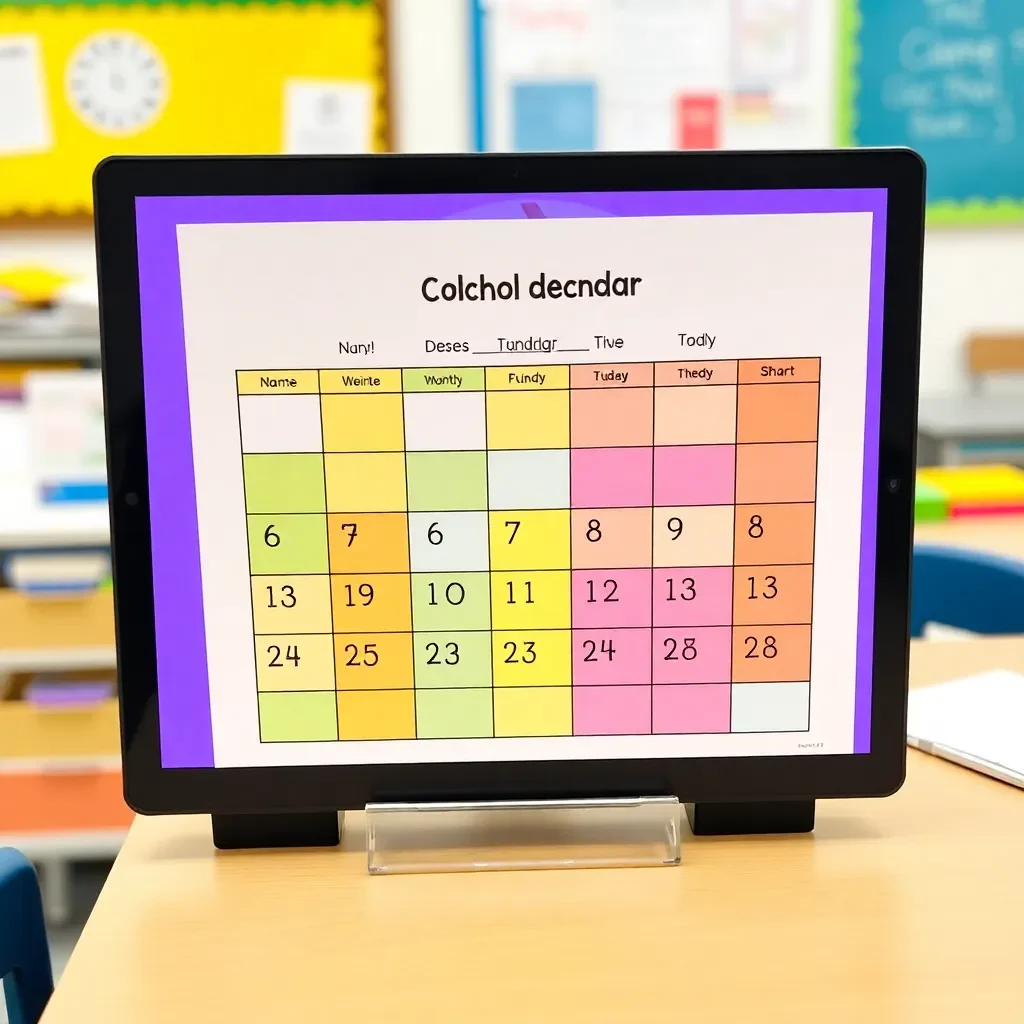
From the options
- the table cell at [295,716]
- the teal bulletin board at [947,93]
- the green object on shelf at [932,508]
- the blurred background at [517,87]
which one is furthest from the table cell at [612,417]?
the teal bulletin board at [947,93]

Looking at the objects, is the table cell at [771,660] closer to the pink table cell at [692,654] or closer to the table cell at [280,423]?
the pink table cell at [692,654]

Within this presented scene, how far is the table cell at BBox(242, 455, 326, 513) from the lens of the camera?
67 centimetres

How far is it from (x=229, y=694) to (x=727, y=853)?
309 millimetres

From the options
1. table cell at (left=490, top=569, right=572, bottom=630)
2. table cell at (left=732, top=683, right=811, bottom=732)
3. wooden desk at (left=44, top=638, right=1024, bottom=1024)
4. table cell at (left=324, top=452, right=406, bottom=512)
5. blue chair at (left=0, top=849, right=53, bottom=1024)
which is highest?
table cell at (left=324, top=452, right=406, bottom=512)

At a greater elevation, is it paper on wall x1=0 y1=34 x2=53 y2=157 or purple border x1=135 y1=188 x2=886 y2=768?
paper on wall x1=0 y1=34 x2=53 y2=157

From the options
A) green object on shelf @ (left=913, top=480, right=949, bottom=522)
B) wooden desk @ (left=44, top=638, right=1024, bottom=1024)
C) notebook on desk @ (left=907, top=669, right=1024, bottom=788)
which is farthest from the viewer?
green object on shelf @ (left=913, top=480, right=949, bottom=522)

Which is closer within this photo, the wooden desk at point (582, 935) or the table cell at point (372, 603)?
the wooden desk at point (582, 935)

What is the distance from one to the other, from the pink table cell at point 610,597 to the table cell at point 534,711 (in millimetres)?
44

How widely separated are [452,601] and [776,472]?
202 millimetres

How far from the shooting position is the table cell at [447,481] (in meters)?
0.67

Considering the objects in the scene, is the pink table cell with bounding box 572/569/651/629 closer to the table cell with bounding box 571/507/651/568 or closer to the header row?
the table cell with bounding box 571/507/651/568

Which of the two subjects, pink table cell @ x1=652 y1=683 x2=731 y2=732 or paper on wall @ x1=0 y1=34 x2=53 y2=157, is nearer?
pink table cell @ x1=652 y1=683 x2=731 y2=732

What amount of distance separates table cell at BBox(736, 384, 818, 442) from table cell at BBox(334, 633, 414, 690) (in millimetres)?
230

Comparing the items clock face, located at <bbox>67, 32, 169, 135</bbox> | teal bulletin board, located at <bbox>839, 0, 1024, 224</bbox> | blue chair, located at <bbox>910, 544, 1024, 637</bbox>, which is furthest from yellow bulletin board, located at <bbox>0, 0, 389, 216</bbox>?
blue chair, located at <bbox>910, 544, 1024, 637</bbox>
